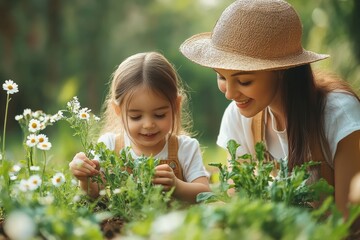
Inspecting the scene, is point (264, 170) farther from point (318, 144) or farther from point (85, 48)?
point (85, 48)

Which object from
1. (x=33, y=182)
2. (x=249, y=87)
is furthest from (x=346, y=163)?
(x=33, y=182)

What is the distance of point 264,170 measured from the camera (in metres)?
2.02

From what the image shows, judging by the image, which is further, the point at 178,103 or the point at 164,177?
the point at 178,103

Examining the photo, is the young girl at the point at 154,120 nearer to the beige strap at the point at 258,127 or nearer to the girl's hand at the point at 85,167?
the girl's hand at the point at 85,167

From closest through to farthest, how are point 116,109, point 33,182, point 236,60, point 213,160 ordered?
point 33,182
point 236,60
point 116,109
point 213,160

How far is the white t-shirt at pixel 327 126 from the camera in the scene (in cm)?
264

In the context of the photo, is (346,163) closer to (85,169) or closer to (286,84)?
(286,84)

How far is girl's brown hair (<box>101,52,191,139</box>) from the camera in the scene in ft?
9.08

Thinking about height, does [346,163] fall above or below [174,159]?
below

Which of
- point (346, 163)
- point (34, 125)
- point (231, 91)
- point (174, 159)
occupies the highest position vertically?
point (34, 125)

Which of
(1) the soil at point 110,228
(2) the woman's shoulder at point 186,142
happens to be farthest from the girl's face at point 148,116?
(1) the soil at point 110,228

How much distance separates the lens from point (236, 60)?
7.93 feet

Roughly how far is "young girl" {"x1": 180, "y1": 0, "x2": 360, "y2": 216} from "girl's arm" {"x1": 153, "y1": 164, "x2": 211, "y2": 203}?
1.30 ft

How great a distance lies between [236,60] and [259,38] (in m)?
0.15
